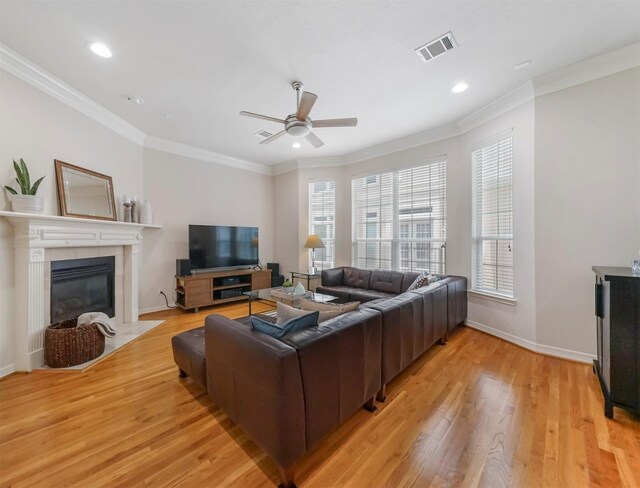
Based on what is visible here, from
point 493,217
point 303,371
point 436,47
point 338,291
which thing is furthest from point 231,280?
point 436,47

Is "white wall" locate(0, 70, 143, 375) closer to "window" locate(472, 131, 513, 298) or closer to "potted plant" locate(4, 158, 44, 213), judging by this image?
"potted plant" locate(4, 158, 44, 213)

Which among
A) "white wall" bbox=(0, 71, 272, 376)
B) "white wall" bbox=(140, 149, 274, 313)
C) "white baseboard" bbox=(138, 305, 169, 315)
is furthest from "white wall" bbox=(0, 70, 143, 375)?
"white baseboard" bbox=(138, 305, 169, 315)

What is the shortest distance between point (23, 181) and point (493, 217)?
210 inches

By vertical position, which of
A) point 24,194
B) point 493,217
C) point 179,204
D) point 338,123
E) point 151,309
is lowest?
point 151,309

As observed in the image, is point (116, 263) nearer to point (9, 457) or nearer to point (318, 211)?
point (9, 457)

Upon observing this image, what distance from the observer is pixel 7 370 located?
2.41 m

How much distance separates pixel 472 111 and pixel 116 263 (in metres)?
5.54

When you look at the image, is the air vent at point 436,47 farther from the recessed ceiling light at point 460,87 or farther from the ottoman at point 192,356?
the ottoman at point 192,356

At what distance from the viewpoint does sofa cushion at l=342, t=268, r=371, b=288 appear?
4661 millimetres

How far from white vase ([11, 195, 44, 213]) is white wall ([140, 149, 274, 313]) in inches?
73.9

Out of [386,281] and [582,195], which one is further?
[386,281]

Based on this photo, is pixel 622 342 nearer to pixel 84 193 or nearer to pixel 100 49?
pixel 100 49

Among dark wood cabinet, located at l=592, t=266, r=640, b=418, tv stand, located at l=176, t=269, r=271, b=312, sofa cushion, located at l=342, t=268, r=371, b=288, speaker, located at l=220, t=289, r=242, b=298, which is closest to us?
dark wood cabinet, located at l=592, t=266, r=640, b=418

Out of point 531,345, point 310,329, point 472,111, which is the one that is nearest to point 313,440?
point 310,329
